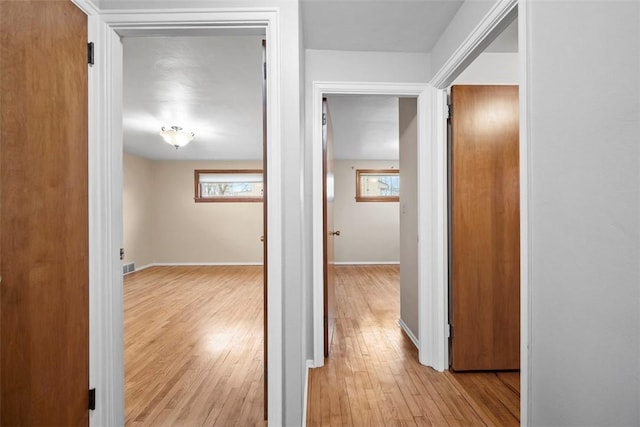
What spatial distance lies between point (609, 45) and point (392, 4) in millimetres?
1250

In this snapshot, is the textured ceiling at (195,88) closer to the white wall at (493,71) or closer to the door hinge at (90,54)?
the door hinge at (90,54)

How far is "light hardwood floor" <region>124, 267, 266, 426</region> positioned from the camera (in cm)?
175

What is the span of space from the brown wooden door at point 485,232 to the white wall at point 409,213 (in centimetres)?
39

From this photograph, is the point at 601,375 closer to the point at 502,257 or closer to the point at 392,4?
the point at 502,257

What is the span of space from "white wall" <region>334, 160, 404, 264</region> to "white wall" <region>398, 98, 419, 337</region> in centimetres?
381

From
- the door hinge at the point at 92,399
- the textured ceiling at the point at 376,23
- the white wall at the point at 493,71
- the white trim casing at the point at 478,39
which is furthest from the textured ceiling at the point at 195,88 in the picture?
the door hinge at the point at 92,399

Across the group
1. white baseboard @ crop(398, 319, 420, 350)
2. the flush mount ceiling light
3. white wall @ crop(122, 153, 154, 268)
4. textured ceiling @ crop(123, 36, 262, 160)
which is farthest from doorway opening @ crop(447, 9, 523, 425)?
white wall @ crop(122, 153, 154, 268)

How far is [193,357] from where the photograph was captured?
2414 millimetres

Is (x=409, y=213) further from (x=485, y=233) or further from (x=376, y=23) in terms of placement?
(x=376, y=23)

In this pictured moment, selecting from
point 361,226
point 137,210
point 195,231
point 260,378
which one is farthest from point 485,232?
point 137,210

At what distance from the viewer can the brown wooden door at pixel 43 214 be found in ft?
3.23

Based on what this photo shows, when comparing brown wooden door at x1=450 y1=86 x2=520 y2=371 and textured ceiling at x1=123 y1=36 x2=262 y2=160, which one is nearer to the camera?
brown wooden door at x1=450 y1=86 x2=520 y2=371

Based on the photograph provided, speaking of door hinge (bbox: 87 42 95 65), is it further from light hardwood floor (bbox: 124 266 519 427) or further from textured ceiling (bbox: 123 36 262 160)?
light hardwood floor (bbox: 124 266 519 427)

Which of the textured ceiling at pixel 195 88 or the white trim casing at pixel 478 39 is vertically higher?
the textured ceiling at pixel 195 88
